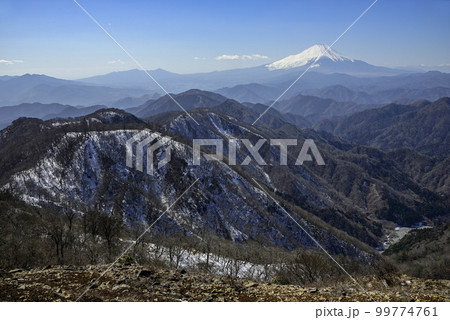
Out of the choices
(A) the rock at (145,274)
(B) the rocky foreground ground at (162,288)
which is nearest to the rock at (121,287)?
(B) the rocky foreground ground at (162,288)

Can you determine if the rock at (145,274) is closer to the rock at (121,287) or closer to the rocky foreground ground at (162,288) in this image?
the rocky foreground ground at (162,288)

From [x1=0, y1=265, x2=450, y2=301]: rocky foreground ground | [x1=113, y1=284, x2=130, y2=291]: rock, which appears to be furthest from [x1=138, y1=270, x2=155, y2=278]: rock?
[x1=113, y1=284, x2=130, y2=291]: rock

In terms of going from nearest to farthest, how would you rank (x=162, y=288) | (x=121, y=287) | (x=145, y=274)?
(x=121, y=287)
(x=162, y=288)
(x=145, y=274)

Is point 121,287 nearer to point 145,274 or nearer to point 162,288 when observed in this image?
point 162,288

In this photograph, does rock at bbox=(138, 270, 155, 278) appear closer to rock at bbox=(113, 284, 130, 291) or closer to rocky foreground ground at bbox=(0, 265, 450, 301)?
rocky foreground ground at bbox=(0, 265, 450, 301)

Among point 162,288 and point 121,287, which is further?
point 162,288

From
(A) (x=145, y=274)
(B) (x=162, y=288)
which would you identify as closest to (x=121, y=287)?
(B) (x=162, y=288)

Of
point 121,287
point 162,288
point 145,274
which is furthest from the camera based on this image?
point 145,274

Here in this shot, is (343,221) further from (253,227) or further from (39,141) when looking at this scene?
(39,141)
